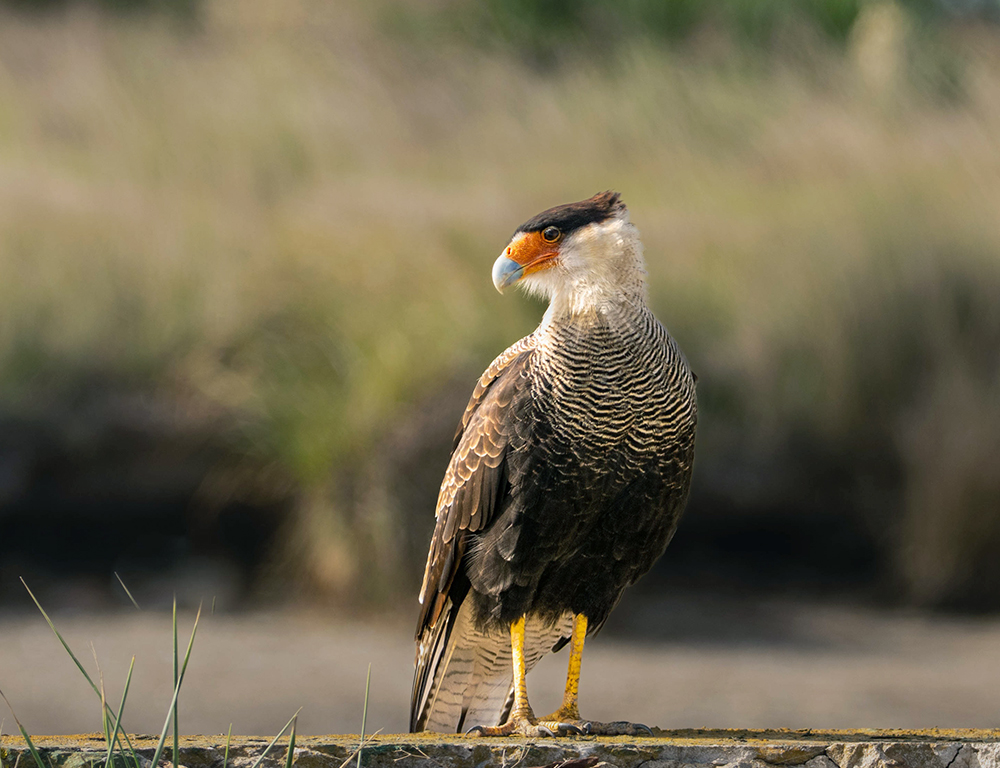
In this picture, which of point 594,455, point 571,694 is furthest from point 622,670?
point 594,455

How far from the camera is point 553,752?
1.82 m

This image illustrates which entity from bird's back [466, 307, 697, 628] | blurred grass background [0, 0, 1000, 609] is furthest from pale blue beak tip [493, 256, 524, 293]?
blurred grass background [0, 0, 1000, 609]

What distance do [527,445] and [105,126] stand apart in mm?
6487

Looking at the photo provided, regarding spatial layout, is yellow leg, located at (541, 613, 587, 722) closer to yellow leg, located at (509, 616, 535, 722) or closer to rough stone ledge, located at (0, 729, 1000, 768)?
yellow leg, located at (509, 616, 535, 722)

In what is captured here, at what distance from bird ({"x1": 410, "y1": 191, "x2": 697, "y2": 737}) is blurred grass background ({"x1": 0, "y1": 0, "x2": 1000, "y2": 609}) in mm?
2551

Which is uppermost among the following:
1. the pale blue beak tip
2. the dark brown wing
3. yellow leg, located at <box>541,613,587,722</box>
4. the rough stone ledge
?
the pale blue beak tip

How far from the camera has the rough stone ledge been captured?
1805 mm

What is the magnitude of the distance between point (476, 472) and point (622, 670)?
2763mm

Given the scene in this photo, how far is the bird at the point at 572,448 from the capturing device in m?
2.00

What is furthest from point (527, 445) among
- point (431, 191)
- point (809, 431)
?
point (431, 191)

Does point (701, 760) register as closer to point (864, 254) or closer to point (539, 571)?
point (539, 571)

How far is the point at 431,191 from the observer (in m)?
6.62

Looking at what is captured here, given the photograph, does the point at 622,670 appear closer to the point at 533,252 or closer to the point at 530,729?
the point at 530,729

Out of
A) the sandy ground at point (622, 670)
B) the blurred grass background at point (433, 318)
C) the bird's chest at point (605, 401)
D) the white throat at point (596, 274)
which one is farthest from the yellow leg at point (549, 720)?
the blurred grass background at point (433, 318)
